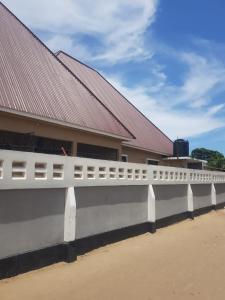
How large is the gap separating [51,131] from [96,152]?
2590 millimetres

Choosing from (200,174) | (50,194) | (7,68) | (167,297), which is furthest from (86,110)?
(167,297)

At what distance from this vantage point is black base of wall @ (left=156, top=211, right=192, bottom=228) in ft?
34.9

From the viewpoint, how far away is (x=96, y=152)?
43.3 ft

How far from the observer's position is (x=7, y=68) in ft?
34.3

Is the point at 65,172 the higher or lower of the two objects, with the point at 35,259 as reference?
higher

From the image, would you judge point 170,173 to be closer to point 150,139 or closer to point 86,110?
point 86,110

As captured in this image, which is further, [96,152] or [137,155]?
[137,155]

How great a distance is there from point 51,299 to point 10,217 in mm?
1390

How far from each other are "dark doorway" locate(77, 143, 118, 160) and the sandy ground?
4.19 metres

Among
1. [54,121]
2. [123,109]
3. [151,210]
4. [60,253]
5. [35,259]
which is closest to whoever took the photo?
[35,259]

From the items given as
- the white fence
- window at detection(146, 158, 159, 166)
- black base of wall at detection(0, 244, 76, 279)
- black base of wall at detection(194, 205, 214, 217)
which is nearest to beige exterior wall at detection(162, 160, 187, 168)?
window at detection(146, 158, 159, 166)

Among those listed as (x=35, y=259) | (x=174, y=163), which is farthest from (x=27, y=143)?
(x=174, y=163)

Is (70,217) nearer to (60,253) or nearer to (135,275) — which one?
(60,253)

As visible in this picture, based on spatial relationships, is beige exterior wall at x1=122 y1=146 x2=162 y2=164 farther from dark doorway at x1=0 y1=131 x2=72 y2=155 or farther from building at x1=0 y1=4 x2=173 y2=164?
dark doorway at x1=0 y1=131 x2=72 y2=155
